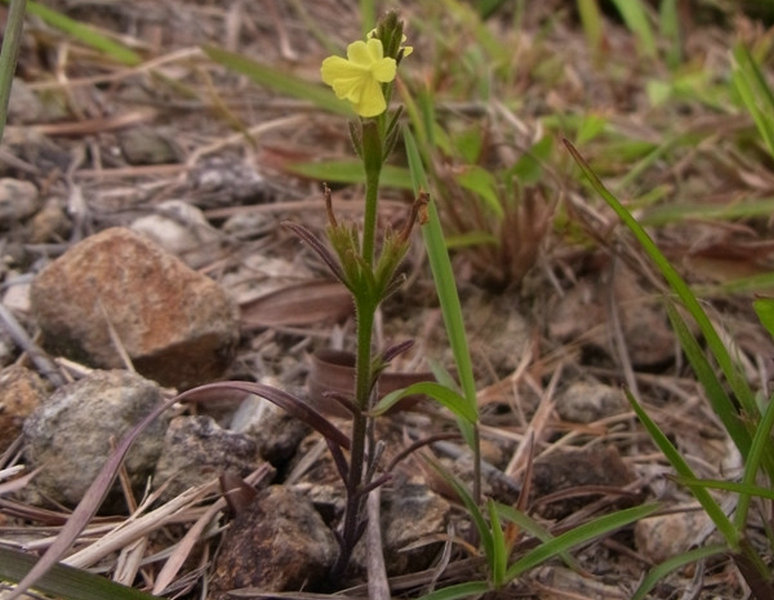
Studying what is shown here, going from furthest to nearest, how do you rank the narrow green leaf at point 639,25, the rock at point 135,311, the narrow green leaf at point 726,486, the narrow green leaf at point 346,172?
the narrow green leaf at point 639,25 < the narrow green leaf at point 346,172 < the rock at point 135,311 < the narrow green leaf at point 726,486

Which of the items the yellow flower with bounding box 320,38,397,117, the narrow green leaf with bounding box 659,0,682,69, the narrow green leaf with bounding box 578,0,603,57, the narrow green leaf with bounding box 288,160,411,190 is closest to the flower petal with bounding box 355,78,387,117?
the yellow flower with bounding box 320,38,397,117

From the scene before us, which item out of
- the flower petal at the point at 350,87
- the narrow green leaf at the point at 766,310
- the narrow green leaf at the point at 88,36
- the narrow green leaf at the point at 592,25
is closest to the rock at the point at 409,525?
the narrow green leaf at the point at 766,310

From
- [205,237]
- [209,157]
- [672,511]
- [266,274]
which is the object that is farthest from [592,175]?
[209,157]

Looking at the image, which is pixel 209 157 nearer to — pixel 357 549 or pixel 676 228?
pixel 676 228

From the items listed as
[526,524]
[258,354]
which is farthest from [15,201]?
[526,524]

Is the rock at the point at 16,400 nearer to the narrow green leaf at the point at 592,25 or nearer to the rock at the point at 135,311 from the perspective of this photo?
the rock at the point at 135,311

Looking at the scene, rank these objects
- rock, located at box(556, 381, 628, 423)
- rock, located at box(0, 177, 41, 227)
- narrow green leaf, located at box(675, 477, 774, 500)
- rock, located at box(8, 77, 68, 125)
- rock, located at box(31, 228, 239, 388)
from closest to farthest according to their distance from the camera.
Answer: narrow green leaf, located at box(675, 477, 774, 500) → rock, located at box(31, 228, 239, 388) → rock, located at box(556, 381, 628, 423) → rock, located at box(0, 177, 41, 227) → rock, located at box(8, 77, 68, 125)

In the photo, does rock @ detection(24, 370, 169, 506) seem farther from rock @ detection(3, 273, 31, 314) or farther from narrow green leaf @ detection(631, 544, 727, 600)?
narrow green leaf @ detection(631, 544, 727, 600)
